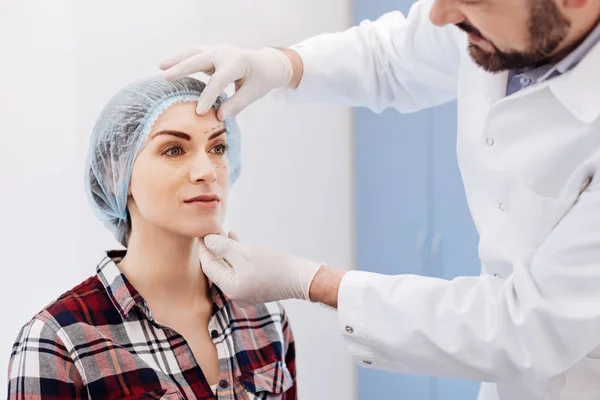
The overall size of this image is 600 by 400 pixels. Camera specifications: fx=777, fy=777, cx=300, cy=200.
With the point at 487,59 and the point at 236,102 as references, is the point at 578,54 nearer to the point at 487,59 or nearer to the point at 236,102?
the point at 487,59

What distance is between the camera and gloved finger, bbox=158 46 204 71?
1.63m

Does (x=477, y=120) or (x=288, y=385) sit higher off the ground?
(x=477, y=120)

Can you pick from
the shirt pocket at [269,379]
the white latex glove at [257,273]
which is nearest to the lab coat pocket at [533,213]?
the white latex glove at [257,273]

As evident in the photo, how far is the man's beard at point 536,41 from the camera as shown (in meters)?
1.28

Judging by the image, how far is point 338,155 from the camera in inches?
106

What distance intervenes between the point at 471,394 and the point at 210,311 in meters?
1.07

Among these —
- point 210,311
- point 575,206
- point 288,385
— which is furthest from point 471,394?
point 575,206

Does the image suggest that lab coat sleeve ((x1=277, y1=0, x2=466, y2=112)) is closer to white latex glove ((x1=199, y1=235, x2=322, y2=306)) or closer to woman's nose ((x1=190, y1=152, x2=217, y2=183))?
woman's nose ((x1=190, y1=152, x2=217, y2=183))

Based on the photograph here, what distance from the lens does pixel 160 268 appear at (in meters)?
1.62

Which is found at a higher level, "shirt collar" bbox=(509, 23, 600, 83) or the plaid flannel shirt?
"shirt collar" bbox=(509, 23, 600, 83)

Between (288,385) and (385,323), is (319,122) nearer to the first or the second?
(288,385)

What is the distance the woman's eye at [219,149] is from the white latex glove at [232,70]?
2.5 inches

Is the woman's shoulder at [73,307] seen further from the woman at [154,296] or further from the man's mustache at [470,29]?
the man's mustache at [470,29]

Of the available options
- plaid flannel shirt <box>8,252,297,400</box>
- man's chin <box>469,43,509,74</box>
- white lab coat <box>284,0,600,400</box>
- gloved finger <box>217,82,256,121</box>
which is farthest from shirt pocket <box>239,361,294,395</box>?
man's chin <box>469,43,509,74</box>
